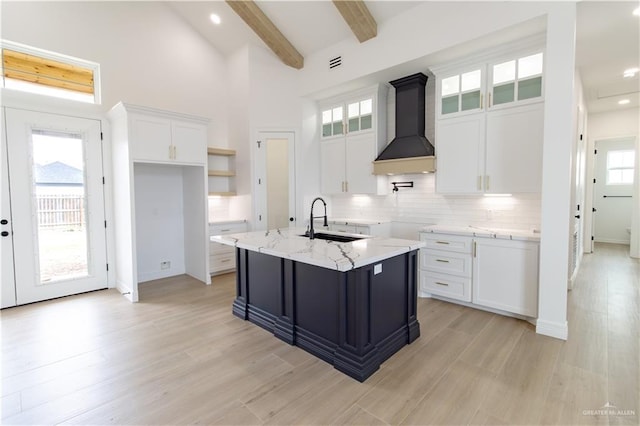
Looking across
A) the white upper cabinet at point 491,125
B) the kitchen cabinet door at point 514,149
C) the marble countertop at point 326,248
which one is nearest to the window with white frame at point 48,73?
the marble countertop at point 326,248

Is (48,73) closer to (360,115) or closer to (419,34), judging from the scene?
(360,115)

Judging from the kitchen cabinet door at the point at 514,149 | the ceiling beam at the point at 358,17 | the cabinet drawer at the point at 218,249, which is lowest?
the cabinet drawer at the point at 218,249

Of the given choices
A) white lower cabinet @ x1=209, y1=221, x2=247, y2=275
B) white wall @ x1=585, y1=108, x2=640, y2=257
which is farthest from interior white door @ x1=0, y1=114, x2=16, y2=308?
white wall @ x1=585, y1=108, x2=640, y2=257

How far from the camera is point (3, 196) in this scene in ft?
12.3

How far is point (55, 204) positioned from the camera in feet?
13.5

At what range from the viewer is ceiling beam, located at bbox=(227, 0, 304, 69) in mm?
4434

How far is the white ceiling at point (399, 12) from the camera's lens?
323cm

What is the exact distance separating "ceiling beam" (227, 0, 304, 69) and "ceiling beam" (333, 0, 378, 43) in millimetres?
1274

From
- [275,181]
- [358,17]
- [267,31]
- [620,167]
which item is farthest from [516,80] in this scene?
[620,167]

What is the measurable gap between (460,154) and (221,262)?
13.3 ft

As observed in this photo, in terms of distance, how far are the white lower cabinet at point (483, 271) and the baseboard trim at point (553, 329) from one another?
7.2 inches

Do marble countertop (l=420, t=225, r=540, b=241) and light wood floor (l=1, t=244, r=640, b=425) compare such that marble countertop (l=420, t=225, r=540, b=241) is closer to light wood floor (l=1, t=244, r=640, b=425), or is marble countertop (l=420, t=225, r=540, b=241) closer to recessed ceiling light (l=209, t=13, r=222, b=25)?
light wood floor (l=1, t=244, r=640, b=425)

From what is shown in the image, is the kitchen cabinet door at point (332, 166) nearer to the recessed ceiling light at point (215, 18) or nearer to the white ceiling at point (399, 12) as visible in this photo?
the white ceiling at point (399, 12)

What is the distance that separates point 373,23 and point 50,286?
5547 mm
